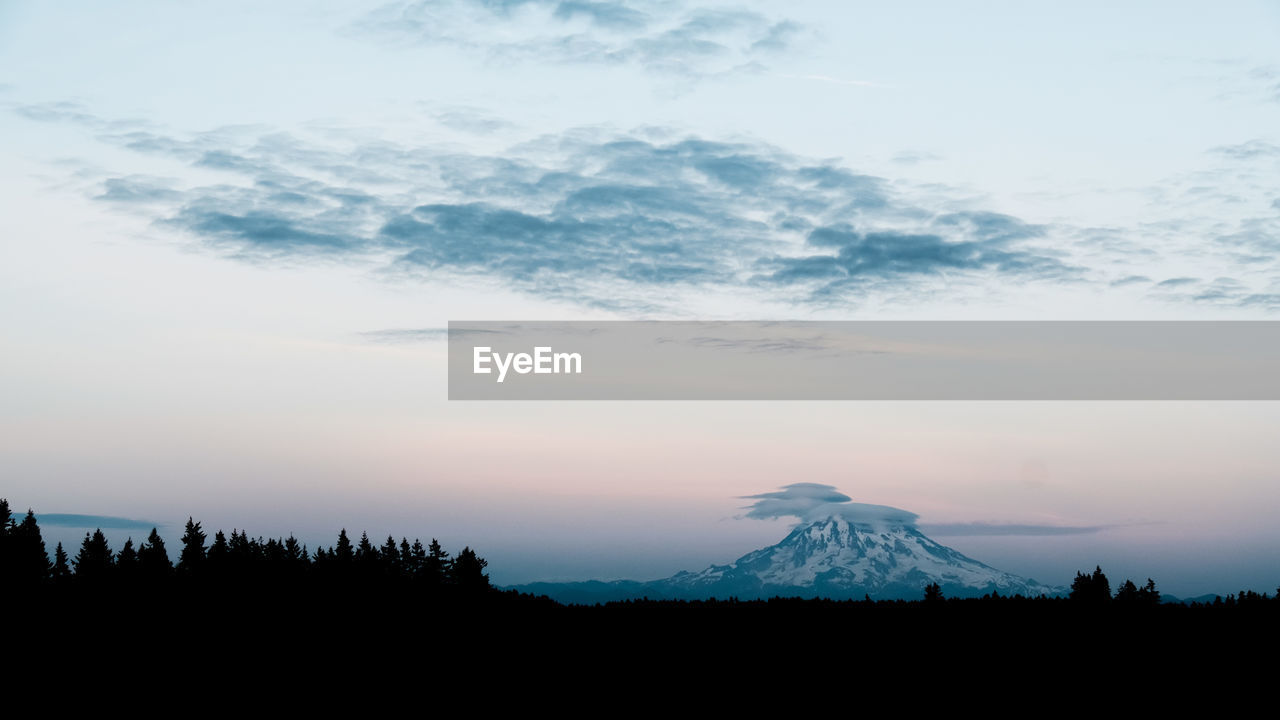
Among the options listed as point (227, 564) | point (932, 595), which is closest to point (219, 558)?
point (227, 564)

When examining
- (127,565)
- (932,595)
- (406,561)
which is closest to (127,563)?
(127,565)

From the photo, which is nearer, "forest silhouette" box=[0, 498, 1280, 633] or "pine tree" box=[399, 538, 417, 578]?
"forest silhouette" box=[0, 498, 1280, 633]

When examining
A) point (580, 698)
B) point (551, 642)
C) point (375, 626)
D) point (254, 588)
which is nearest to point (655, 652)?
point (551, 642)

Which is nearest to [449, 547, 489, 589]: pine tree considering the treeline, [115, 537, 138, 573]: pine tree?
the treeline

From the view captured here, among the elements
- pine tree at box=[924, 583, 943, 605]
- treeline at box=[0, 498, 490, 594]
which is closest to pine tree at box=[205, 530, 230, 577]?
treeline at box=[0, 498, 490, 594]

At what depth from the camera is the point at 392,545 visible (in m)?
195

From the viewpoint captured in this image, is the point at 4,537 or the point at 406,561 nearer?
the point at 4,537

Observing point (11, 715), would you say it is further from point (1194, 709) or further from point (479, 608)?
point (1194, 709)

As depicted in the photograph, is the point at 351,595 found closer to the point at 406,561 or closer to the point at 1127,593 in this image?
the point at 406,561

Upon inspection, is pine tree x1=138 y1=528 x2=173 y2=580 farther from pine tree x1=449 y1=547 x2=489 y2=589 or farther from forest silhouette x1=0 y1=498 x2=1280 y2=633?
pine tree x1=449 y1=547 x2=489 y2=589

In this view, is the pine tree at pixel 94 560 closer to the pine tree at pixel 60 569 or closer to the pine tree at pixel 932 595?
the pine tree at pixel 60 569

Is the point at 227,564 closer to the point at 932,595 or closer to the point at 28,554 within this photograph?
the point at 28,554

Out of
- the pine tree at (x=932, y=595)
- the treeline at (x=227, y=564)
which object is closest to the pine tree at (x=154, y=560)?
the treeline at (x=227, y=564)

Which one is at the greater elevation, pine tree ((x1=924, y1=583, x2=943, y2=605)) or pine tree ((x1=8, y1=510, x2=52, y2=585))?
pine tree ((x1=8, y1=510, x2=52, y2=585))
